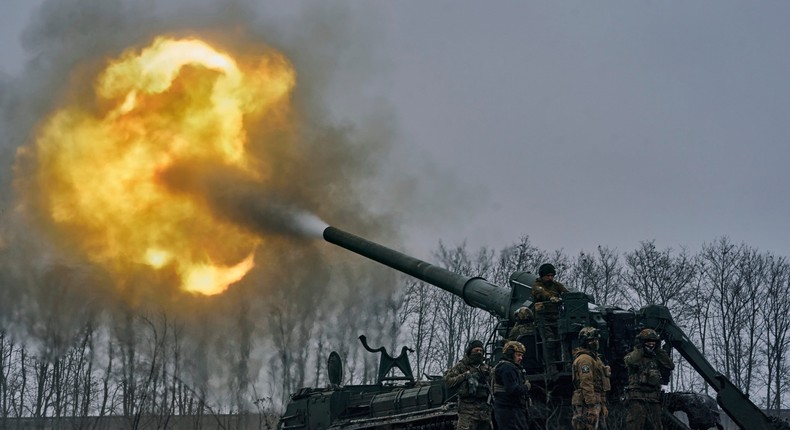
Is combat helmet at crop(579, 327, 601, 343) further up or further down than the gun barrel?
further down

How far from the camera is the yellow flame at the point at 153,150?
25297mm

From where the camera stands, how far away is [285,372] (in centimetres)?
3784

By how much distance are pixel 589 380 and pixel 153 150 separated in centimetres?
1574

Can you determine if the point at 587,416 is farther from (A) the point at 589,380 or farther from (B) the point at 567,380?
(B) the point at 567,380

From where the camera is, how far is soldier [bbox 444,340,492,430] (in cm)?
1398

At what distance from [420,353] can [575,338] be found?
1164 inches

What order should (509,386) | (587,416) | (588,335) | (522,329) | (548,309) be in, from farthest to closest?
(522,329)
(548,309)
(588,335)
(587,416)
(509,386)

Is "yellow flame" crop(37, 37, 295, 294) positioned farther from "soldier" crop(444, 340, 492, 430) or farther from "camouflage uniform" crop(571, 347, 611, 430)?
"camouflage uniform" crop(571, 347, 611, 430)

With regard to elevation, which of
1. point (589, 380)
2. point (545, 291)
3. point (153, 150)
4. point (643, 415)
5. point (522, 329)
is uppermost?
point (153, 150)

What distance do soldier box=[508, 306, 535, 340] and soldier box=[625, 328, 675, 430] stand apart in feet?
6.25

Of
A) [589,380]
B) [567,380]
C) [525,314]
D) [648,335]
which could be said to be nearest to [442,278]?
[525,314]

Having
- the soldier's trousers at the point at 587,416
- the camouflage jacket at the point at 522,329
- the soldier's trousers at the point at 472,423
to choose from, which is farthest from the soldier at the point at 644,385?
the soldier's trousers at the point at 472,423

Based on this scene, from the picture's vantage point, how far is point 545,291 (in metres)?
16.1

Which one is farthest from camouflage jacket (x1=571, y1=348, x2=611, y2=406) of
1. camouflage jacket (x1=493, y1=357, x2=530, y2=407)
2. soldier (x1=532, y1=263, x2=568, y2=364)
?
soldier (x1=532, y1=263, x2=568, y2=364)
